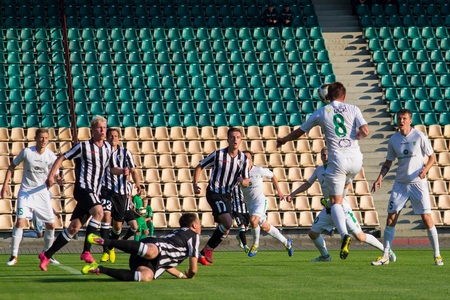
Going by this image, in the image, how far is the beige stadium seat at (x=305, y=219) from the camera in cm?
2406

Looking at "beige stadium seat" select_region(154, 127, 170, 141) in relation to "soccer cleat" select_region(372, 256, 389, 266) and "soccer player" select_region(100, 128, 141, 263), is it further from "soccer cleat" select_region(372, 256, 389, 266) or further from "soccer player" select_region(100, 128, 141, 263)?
"soccer cleat" select_region(372, 256, 389, 266)

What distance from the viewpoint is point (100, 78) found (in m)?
27.8

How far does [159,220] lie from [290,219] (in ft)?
10.8

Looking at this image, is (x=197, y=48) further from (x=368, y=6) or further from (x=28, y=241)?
(x=28, y=241)

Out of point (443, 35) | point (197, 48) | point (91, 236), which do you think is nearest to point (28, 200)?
point (91, 236)

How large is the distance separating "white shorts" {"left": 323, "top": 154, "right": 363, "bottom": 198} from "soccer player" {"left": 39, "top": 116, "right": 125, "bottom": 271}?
10.1 feet

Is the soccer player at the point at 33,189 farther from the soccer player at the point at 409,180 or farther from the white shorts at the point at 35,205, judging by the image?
the soccer player at the point at 409,180

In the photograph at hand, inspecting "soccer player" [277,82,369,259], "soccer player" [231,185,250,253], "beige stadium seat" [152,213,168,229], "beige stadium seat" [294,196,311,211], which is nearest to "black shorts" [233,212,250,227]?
"soccer player" [231,185,250,253]

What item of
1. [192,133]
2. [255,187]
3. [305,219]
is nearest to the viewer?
[255,187]

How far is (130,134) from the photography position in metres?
25.7

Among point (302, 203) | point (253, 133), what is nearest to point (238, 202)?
point (302, 203)

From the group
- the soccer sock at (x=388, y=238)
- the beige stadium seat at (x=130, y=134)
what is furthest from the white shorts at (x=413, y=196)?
the beige stadium seat at (x=130, y=134)

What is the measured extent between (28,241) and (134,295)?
13494mm

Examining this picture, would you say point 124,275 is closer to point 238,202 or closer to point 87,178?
point 87,178
